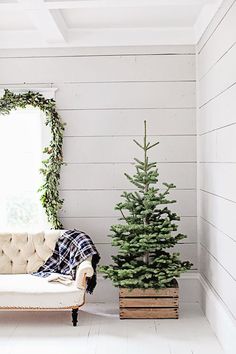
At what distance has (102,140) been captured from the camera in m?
5.77

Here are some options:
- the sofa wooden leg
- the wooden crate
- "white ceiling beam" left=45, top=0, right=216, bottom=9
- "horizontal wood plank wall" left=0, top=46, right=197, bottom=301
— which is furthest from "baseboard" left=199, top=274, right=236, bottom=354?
"white ceiling beam" left=45, top=0, right=216, bottom=9

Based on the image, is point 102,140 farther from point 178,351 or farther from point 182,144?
point 178,351

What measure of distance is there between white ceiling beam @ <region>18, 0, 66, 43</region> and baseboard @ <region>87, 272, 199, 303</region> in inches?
94.9

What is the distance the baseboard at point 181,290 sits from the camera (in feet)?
18.6

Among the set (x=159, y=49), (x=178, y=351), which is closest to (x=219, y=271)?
(x=178, y=351)

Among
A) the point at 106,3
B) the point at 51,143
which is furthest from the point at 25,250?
the point at 106,3

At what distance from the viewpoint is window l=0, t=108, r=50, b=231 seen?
231 inches

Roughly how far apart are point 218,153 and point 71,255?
5.61 feet

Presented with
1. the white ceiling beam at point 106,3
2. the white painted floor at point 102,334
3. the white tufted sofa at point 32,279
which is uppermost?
the white ceiling beam at point 106,3

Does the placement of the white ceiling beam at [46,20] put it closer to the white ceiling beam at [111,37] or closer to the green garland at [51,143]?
the white ceiling beam at [111,37]

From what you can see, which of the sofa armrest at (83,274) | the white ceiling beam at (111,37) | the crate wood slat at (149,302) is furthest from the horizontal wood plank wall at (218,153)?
the sofa armrest at (83,274)

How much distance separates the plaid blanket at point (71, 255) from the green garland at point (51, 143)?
0.32 m

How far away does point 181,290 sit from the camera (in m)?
5.70

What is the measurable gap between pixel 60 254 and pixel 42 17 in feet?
7.12
